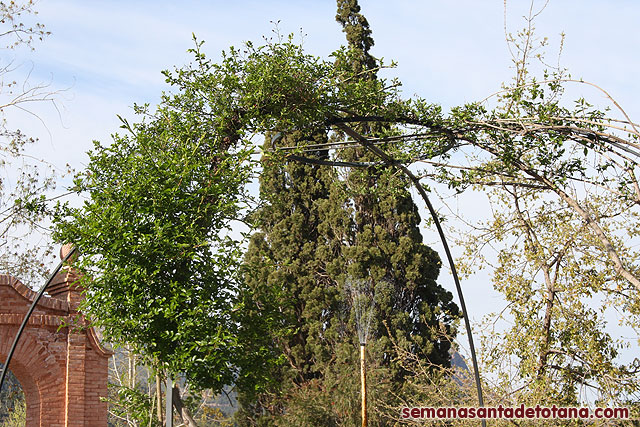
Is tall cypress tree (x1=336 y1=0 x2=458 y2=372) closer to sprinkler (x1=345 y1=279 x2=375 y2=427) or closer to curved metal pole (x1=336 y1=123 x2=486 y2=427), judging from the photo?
sprinkler (x1=345 y1=279 x2=375 y2=427)

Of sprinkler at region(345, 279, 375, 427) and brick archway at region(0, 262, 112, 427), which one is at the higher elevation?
sprinkler at region(345, 279, 375, 427)

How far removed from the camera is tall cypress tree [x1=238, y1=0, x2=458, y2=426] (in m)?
13.7

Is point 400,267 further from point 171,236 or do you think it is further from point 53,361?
point 171,236

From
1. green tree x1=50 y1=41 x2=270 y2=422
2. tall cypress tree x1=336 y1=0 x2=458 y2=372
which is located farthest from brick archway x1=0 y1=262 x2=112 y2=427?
tall cypress tree x1=336 y1=0 x2=458 y2=372

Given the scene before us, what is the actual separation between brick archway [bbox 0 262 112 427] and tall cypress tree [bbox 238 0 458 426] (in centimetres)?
396

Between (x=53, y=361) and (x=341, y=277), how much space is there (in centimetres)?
646

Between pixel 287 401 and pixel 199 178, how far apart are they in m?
8.03

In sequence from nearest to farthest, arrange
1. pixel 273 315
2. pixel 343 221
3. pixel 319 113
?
pixel 319 113, pixel 273 315, pixel 343 221

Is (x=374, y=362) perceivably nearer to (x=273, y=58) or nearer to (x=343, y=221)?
(x=343, y=221)

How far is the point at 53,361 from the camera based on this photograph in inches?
389

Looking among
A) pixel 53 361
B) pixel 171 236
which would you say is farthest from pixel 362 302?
pixel 171 236

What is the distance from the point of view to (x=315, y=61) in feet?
22.0

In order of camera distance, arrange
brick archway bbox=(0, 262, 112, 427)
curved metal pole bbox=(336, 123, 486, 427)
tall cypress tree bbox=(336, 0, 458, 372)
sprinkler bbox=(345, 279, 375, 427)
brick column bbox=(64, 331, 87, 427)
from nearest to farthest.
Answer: curved metal pole bbox=(336, 123, 486, 427) < brick archway bbox=(0, 262, 112, 427) < brick column bbox=(64, 331, 87, 427) < sprinkler bbox=(345, 279, 375, 427) < tall cypress tree bbox=(336, 0, 458, 372)

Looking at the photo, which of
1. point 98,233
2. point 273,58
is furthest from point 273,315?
point 273,58
